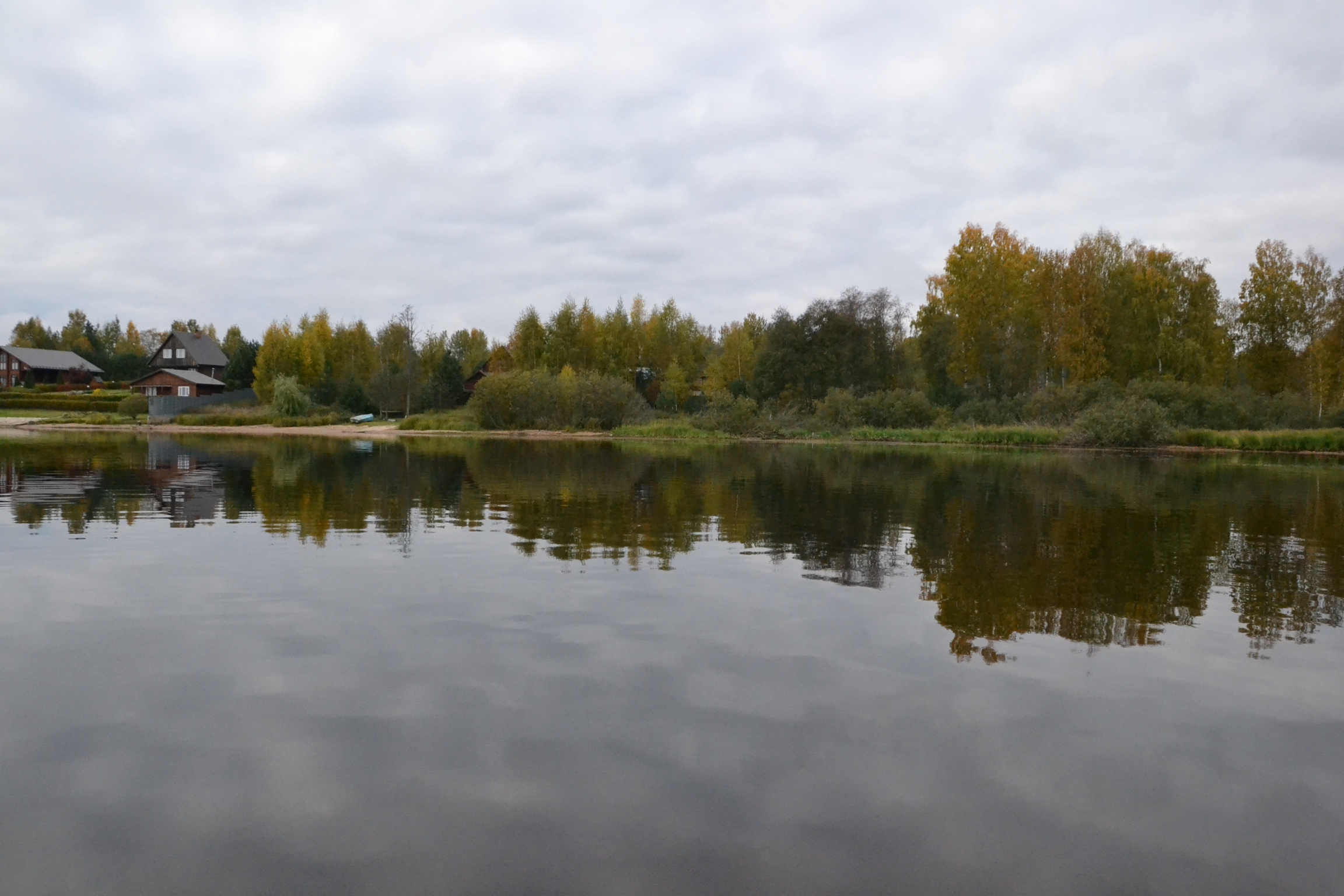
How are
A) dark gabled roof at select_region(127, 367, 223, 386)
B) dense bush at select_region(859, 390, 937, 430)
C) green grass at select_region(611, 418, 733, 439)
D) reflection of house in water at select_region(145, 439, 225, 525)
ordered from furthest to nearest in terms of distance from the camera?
dark gabled roof at select_region(127, 367, 223, 386), dense bush at select_region(859, 390, 937, 430), green grass at select_region(611, 418, 733, 439), reflection of house in water at select_region(145, 439, 225, 525)

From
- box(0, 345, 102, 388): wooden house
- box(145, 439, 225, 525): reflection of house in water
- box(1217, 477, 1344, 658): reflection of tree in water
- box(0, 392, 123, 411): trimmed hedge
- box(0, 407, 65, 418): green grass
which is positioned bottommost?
box(1217, 477, 1344, 658): reflection of tree in water

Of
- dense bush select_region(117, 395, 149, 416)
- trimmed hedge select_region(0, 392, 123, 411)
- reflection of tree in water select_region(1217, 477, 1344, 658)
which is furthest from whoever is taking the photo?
trimmed hedge select_region(0, 392, 123, 411)

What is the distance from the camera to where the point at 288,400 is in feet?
210

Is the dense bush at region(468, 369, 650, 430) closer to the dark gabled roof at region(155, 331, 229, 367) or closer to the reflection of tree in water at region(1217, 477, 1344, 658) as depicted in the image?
the reflection of tree in water at region(1217, 477, 1344, 658)

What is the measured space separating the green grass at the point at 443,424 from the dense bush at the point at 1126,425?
34457 millimetres

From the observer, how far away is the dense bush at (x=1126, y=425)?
149ft

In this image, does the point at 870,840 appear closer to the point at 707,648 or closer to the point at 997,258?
the point at 707,648

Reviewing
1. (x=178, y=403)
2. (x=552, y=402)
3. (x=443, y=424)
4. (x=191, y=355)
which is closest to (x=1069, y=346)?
(x=552, y=402)

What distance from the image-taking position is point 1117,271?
Answer: 182 feet

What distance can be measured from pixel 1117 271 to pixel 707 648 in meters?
56.0

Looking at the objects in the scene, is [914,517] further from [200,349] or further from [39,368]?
[39,368]

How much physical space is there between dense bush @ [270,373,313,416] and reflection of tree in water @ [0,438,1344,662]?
105ft

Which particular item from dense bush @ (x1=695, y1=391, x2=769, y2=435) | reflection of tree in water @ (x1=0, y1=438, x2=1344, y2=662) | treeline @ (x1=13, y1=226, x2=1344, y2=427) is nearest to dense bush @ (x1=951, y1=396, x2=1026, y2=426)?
treeline @ (x1=13, y1=226, x2=1344, y2=427)

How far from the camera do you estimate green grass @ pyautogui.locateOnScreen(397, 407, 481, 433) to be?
5769 cm
